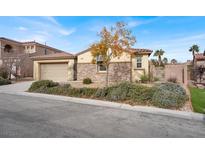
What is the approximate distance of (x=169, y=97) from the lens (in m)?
8.82

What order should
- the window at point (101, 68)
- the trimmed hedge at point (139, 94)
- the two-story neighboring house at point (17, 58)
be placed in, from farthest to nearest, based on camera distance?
the two-story neighboring house at point (17, 58), the window at point (101, 68), the trimmed hedge at point (139, 94)

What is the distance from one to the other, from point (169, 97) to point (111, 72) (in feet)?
32.3

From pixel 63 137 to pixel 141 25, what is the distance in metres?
11.6

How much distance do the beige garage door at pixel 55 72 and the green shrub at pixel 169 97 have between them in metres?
13.7

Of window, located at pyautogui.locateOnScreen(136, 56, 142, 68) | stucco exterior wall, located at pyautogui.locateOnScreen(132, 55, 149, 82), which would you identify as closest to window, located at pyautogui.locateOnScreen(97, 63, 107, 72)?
stucco exterior wall, located at pyautogui.locateOnScreen(132, 55, 149, 82)

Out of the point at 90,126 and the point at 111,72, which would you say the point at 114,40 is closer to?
the point at 111,72

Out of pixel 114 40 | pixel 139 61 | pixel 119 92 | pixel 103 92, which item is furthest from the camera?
pixel 139 61

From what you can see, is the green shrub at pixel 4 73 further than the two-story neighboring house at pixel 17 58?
No

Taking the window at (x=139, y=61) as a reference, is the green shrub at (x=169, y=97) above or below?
below

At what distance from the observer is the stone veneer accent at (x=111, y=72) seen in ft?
58.4

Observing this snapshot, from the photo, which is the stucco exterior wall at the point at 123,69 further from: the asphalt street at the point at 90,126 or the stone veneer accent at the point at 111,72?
the asphalt street at the point at 90,126

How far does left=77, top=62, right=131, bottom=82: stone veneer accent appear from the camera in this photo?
701 inches

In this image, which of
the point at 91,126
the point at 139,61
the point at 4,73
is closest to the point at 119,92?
the point at 91,126

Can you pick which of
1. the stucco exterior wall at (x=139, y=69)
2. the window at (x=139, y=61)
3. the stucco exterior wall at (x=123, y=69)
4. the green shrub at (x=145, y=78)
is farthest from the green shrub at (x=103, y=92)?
the window at (x=139, y=61)
